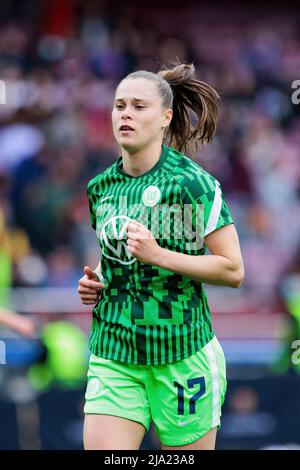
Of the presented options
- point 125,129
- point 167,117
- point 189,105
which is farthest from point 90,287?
point 189,105

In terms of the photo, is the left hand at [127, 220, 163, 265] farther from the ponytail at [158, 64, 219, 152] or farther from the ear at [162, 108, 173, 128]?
the ponytail at [158, 64, 219, 152]

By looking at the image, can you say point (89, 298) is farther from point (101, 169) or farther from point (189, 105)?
point (101, 169)

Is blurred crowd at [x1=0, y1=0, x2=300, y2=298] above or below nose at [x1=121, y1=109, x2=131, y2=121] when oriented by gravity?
above

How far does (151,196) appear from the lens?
4.30m

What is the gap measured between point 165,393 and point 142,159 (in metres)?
0.98

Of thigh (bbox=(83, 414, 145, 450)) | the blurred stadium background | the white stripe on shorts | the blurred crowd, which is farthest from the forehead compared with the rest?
the blurred crowd

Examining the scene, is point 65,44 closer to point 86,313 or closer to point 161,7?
point 161,7

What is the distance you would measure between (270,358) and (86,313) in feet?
4.80

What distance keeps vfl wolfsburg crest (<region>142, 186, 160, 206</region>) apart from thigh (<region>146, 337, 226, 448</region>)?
0.66m

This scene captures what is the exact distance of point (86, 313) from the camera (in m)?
8.11

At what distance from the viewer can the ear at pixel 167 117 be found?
445cm

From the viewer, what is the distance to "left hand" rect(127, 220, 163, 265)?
4.07m
